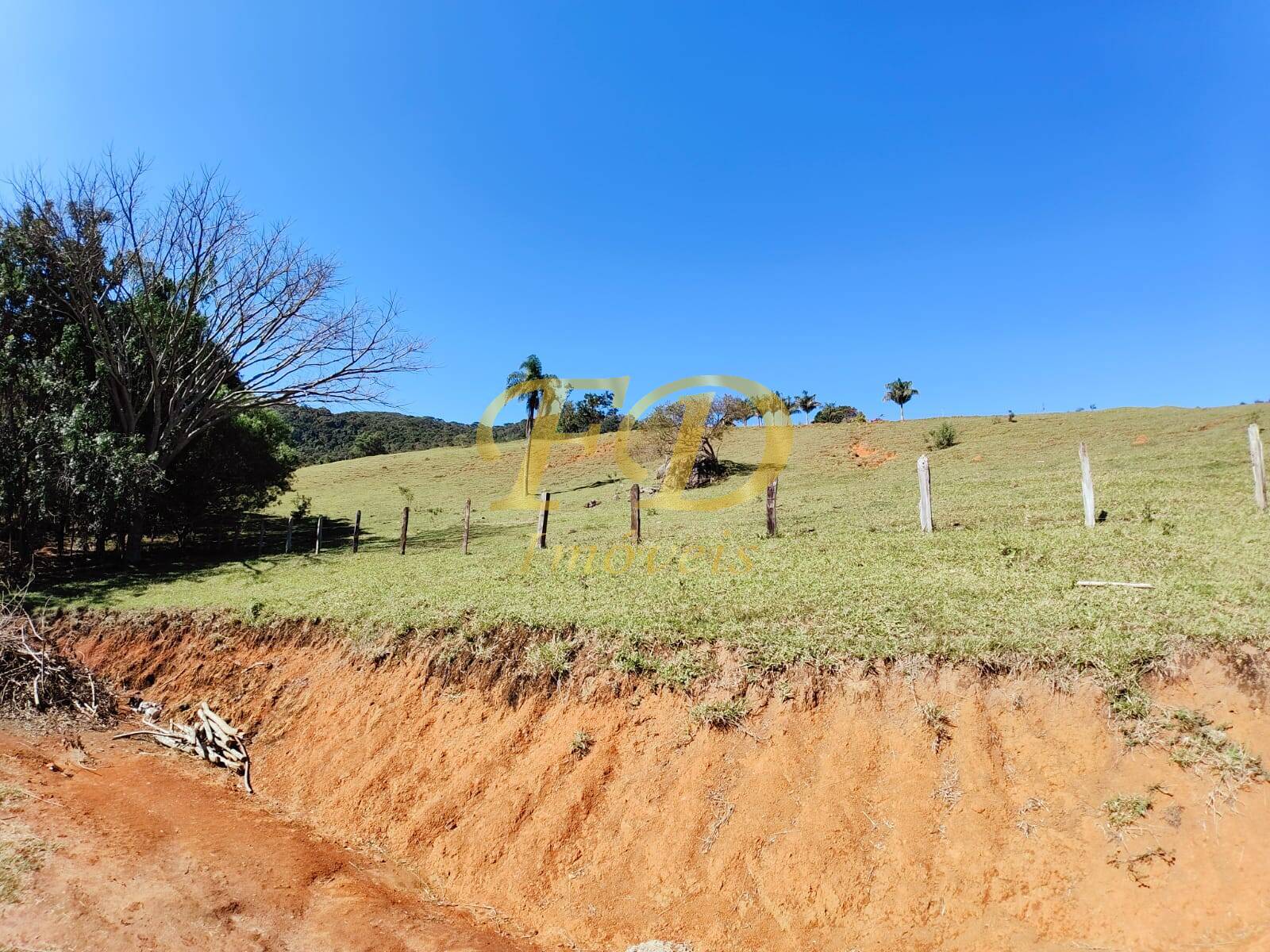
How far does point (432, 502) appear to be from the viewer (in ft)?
115

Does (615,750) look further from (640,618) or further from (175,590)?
(175,590)

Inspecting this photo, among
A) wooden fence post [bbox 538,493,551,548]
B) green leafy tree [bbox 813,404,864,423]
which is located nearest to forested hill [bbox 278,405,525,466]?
green leafy tree [bbox 813,404,864,423]

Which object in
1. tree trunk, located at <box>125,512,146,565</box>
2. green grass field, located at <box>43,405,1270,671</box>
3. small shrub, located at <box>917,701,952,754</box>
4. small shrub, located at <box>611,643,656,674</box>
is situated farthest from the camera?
tree trunk, located at <box>125,512,146,565</box>

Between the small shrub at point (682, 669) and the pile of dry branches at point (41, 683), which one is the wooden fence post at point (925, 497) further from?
the pile of dry branches at point (41, 683)

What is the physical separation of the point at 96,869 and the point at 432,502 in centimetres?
3038

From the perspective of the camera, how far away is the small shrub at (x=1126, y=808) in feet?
16.3

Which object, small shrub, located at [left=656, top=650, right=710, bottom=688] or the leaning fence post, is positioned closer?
small shrub, located at [left=656, top=650, right=710, bottom=688]

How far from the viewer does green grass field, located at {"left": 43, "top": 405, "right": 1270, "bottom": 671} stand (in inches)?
274

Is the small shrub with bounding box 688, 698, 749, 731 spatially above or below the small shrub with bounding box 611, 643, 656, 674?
below

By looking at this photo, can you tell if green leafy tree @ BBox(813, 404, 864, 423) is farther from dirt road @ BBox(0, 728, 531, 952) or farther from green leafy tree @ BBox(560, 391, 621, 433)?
dirt road @ BBox(0, 728, 531, 952)

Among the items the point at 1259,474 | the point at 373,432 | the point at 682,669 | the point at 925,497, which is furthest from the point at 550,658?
the point at 373,432

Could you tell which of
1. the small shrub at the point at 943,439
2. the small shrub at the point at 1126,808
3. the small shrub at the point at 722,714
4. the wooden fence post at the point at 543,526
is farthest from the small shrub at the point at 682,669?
the small shrub at the point at 943,439

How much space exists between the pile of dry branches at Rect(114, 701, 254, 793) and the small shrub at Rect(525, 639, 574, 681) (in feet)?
12.5

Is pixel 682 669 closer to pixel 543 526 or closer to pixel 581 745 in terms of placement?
pixel 581 745
